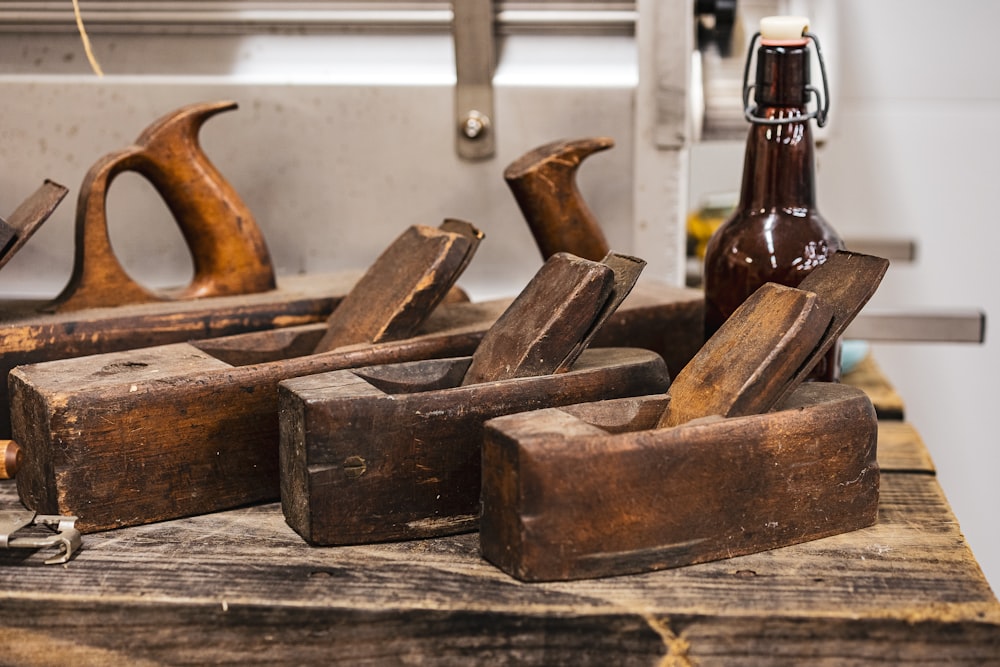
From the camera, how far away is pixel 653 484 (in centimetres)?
83

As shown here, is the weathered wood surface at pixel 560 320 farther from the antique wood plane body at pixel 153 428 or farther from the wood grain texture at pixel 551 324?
the antique wood plane body at pixel 153 428

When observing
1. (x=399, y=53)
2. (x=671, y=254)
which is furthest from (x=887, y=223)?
(x=399, y=53)

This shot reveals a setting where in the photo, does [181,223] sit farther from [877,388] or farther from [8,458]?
[877,388]

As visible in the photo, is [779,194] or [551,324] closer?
[551,324]

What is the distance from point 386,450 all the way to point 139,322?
41 centimetres

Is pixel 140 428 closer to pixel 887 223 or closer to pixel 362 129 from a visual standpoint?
pixel 362 129

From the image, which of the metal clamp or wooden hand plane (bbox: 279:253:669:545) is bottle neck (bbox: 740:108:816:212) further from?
the metal clamp

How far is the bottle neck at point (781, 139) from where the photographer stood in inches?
42.6

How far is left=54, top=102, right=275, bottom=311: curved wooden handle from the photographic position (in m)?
1.21

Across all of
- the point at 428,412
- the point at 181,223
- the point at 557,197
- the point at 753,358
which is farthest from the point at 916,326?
the point at 181,223

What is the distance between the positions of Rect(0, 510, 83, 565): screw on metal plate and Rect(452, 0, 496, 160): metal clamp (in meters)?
0.75

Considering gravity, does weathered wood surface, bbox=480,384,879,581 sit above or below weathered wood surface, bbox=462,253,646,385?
below

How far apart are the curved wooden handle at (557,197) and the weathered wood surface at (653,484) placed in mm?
359

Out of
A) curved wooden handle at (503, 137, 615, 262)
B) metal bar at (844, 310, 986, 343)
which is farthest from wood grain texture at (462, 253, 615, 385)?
metal bar at (844, 310, 986, 343)
